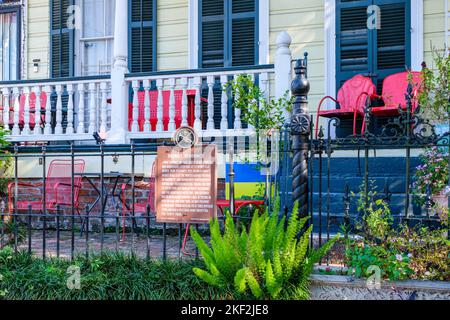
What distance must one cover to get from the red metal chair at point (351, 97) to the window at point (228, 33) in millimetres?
1620

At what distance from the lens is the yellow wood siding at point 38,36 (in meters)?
8.69

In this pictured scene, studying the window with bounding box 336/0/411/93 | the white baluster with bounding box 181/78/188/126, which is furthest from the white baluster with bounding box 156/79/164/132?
the window with bounding box 336/0/411/93

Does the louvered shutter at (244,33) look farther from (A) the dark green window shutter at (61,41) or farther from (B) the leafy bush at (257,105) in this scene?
(A) the dark green window shutter at (61,41)

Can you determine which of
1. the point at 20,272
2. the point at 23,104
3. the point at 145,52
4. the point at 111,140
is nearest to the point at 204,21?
the point at 145,52

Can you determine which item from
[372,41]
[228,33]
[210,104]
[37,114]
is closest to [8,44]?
[37,114]

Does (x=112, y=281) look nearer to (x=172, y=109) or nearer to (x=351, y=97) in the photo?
(x=172, y=109)

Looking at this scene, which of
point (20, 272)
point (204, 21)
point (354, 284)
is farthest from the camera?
point (204, 21)

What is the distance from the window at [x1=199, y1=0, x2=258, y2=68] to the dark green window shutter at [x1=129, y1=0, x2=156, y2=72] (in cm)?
87

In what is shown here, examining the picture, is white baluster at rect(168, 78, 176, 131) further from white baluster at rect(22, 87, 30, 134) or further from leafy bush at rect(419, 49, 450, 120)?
leafy bush at rect(419, 49, 450, 120)

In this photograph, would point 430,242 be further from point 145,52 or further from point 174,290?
point 145,52

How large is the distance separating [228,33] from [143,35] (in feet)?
4.97
